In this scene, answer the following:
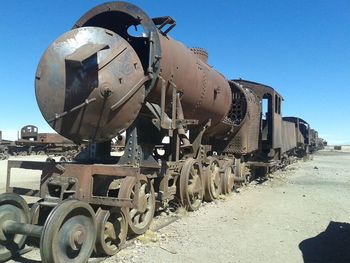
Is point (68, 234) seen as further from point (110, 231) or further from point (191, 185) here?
point (191, 185)

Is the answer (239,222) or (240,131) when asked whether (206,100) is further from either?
(240,131)

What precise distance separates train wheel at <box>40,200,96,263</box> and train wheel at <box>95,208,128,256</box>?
241 millimetres

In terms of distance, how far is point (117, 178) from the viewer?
19.7ft

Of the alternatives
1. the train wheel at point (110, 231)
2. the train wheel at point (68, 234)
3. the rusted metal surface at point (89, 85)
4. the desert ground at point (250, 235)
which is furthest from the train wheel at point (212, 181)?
the train wheel at point (68, 234)

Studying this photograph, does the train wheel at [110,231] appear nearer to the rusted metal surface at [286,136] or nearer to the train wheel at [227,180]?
the train wheel at [227,180]

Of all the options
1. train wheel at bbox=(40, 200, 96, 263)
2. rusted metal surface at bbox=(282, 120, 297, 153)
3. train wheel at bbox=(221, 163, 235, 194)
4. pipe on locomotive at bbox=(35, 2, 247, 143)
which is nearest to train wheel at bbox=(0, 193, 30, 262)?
train wheel at bbox=(40, 200, 96, 263)

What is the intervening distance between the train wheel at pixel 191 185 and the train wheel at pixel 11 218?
3392mm

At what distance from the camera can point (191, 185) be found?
326 inches

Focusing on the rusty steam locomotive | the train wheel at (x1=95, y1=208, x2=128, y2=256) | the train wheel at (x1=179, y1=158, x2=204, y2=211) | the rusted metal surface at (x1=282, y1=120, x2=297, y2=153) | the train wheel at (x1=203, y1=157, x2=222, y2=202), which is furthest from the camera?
the rusted metal surface at (x1=282, y1=120, x2=297, y2=153)

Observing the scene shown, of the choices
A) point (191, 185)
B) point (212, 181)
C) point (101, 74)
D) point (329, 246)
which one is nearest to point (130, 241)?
point (101, 74)

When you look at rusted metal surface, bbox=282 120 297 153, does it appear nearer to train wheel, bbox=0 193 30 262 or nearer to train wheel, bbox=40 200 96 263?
train wheel, bbox=40 200 96 263

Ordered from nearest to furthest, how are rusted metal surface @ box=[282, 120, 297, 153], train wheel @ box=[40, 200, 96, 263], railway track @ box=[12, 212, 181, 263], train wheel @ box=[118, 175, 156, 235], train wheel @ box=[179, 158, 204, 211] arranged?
train wheel @ box=[40, 200, 96, 263] < railway track @ box=[12, 212, 181, 263] < train wheel @ box=[118, 175, 156, 235] < train wheel @ box=[179, 158, 204, 211] < rusted metal surface @ box=[282, 120, 297, 153]

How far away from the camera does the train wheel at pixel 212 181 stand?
31.0ft

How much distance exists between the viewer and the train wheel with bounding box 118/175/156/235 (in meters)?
5.52
